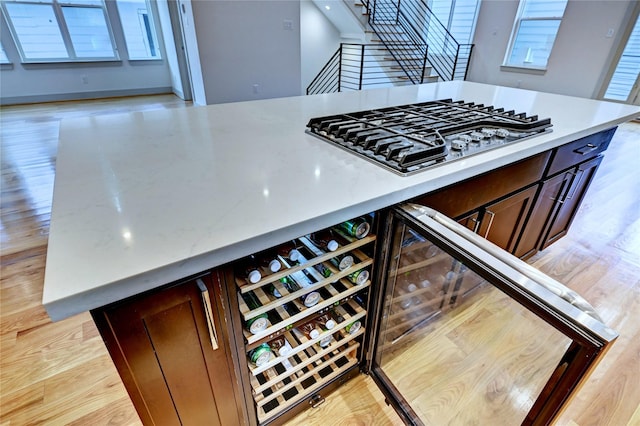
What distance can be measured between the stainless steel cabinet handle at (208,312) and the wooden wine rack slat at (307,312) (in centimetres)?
11

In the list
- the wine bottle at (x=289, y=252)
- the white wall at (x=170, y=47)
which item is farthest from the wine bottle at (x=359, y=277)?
the white wall at (x=170, y=47)

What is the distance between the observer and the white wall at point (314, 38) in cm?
669

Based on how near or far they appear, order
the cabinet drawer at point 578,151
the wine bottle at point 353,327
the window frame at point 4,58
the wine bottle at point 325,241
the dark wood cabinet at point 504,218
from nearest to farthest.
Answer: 1. the wine bottle at point 325,241
2. the wine bottle at point 353,327
3. the dark wood cabinet at point 504,218
4. the cabinet drawer at point 578,151
5. the window frame at point 4,58

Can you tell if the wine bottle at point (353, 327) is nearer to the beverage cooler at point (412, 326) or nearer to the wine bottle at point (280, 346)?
the beverage cooler at point (412, 326)

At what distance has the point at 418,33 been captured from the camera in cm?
631

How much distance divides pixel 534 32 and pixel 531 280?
706cm

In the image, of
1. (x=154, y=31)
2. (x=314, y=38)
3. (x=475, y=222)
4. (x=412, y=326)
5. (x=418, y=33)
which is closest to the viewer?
(x=475, y=222)

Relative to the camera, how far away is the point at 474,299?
1.64 meters

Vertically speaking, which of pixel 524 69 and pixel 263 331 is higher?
pixel 524 69

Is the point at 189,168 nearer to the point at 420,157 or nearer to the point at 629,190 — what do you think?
the point at 420,157

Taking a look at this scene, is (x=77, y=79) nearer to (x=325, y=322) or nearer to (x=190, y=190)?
(x=190, y=190)

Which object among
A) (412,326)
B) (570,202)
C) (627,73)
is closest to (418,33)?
(627,73)

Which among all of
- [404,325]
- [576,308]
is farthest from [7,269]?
[576,308]

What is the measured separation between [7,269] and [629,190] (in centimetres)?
485
